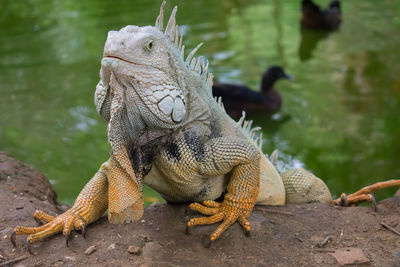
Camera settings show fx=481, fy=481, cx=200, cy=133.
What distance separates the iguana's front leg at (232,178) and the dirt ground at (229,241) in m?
0.11

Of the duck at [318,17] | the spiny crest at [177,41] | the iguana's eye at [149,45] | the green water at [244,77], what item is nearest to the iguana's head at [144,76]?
the iguana's eye at [149,45]

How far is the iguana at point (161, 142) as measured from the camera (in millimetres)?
2658

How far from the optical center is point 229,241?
3.17m

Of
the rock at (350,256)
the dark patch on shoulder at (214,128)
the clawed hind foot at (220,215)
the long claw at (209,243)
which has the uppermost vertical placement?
the dark patch on shoulder at (214,128)

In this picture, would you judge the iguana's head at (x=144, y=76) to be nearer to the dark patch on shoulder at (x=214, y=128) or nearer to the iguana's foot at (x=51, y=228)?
the dark patch on shoulder at (x=214, y=128)

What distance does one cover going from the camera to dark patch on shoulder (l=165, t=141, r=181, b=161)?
301 cm

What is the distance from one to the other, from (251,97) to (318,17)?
5.51 metres

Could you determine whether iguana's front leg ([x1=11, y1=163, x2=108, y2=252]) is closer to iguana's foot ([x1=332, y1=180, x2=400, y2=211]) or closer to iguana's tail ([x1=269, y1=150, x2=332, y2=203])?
iguana's tail ([x1=269, y1=150, x2=332, y2=203])

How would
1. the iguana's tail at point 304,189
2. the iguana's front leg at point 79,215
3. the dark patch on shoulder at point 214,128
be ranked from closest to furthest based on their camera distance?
the iguana's front leg at point 79,215, the dark patch on shoulder at point 214,128, the iguana's tail at point 304,189

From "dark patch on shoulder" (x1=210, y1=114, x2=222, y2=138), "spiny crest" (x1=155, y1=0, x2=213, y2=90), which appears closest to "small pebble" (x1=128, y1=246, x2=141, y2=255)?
"dark patch on shoulder" (x1=210, y1=114, x2=222, y2=138)

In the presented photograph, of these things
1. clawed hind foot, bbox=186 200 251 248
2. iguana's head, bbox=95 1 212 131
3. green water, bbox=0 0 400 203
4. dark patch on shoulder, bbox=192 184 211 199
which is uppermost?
iguana's head, bbox=95 1 212 131

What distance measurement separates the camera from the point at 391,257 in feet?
10.3

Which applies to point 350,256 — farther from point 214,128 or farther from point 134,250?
point 134,250

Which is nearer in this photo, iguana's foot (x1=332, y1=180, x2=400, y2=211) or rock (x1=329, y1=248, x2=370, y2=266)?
rock (x1=329, y1=248, x2=370, y2=266)
